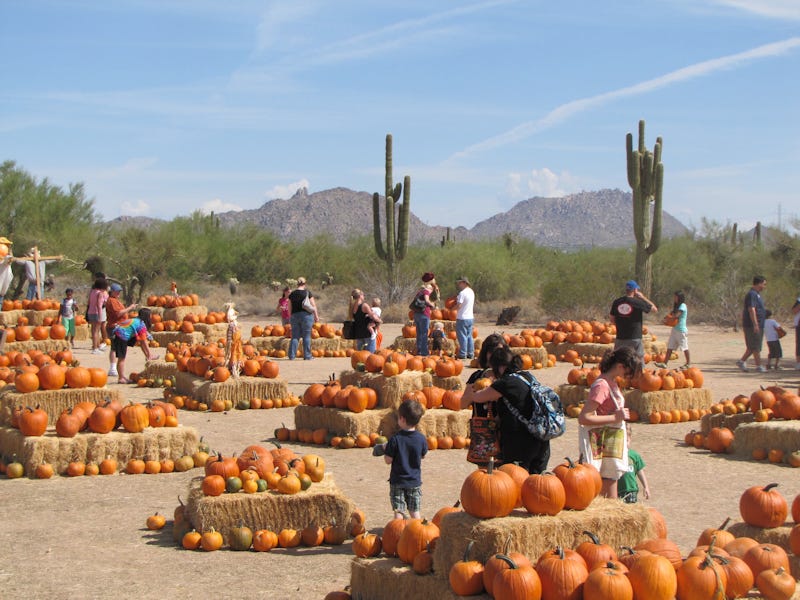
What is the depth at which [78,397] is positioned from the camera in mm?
12781

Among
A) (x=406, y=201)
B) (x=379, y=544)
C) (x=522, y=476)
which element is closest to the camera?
(x=522, y=476)

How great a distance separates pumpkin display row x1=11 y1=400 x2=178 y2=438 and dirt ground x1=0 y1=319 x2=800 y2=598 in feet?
1.88

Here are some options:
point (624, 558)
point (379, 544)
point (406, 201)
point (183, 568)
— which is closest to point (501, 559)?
point (624, 558)

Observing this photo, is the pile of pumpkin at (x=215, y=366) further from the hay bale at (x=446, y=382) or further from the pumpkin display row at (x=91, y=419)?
the pumpkin display row at (x=91, y=419)

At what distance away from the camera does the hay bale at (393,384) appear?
13562 mm

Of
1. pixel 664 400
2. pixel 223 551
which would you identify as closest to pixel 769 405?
pixel 664 400

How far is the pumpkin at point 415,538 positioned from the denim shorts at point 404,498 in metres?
1.56

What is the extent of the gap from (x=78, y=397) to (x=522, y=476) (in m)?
8.31

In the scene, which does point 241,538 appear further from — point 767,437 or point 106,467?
point 767,437

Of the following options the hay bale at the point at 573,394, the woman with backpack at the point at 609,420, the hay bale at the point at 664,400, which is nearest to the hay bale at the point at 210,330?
the hay bale at the point at 573,394

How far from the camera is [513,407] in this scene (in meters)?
6.94

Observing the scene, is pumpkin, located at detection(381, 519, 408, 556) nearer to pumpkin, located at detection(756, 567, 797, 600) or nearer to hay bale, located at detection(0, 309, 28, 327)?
pumpkin, located at detection(756, 567, 797, 600)

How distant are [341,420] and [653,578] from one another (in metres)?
7.85

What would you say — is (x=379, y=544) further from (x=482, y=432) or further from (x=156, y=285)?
(x=156, y=285)
